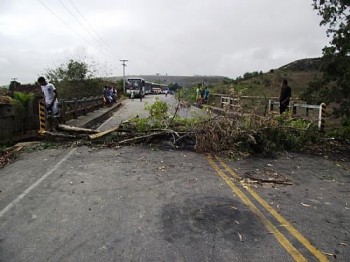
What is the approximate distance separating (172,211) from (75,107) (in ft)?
50.6

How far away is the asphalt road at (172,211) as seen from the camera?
13.8 ft

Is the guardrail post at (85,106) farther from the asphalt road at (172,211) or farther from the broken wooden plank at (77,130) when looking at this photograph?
the asphalt road at (172,211)

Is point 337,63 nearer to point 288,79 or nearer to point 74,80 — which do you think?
point 74,80

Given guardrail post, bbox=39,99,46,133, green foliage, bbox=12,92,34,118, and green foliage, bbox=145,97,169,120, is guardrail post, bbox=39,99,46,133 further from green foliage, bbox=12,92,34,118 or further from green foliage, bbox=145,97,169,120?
green foliage, bbox=145,97,169,120

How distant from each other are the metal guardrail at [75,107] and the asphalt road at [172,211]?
8.06 m

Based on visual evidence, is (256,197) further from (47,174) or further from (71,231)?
(47,174)

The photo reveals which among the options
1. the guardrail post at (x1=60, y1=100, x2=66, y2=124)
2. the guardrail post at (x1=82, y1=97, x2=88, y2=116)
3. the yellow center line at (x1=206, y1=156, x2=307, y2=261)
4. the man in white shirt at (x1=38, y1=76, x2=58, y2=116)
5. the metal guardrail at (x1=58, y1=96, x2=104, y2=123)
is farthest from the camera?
the guardrail post at (x1=82, y1=97, x2=88, y2=116)

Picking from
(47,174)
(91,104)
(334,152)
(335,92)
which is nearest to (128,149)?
(47,174)

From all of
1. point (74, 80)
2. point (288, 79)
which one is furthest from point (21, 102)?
point (288, 79)

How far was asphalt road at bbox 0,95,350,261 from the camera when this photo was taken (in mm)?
4215

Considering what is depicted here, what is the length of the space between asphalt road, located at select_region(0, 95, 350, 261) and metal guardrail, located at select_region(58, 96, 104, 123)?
806 centimetres

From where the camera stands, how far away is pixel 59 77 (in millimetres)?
32625

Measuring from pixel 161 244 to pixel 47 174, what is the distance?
429cm

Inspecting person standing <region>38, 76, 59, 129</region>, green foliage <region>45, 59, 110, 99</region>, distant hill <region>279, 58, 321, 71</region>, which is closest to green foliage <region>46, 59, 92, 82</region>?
green foliage <region>45, 59, 110, 99</region>
